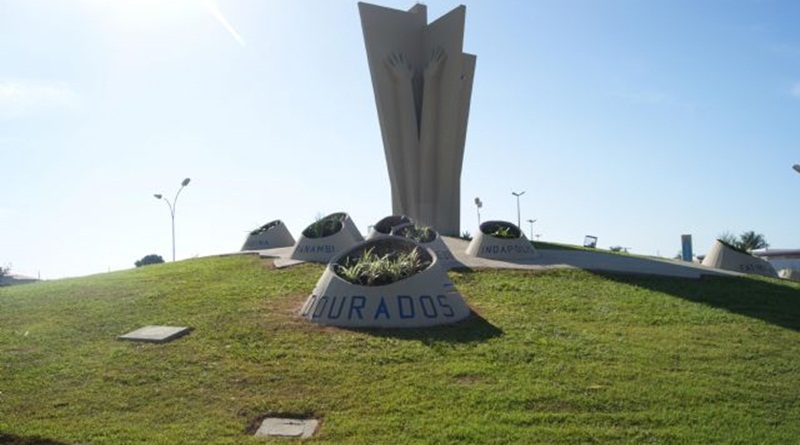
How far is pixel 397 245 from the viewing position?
37.6ft

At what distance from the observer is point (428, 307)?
9648 mm

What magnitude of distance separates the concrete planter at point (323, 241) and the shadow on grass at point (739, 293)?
22.1ft

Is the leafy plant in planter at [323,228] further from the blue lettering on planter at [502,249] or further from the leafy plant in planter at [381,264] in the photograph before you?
the leafy plant in planter at [381,264]

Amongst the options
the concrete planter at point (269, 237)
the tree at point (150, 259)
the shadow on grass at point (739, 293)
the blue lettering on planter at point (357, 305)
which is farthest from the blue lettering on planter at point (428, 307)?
the tree at point (150, 259)

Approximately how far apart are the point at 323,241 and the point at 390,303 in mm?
8377

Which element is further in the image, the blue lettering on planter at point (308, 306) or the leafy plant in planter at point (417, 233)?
the leafy plant in planter at point (417, 233)

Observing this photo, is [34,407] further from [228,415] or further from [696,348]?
[696,348]

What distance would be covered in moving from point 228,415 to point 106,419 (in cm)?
109

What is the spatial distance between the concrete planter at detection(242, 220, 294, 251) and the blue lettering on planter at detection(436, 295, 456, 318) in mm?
14669

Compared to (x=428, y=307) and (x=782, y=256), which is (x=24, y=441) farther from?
(x=782, y=256)

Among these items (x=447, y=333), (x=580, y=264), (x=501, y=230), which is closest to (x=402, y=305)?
(x=447, y=333)

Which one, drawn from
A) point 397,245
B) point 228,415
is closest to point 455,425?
point 228,415

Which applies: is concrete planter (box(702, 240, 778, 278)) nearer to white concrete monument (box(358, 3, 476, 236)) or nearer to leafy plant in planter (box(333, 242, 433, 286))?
white concrete monument (box(358, 3, 476, 236))

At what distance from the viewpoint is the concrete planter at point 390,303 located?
942cm
